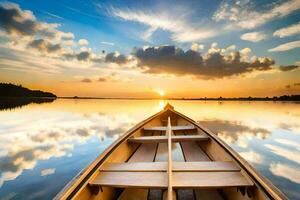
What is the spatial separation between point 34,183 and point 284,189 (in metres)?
6.09

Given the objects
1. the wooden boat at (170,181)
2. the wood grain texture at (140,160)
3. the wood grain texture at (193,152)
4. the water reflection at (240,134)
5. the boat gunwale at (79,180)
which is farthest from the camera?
the water reflection at (240,134)

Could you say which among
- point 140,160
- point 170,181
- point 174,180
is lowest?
point 140,160

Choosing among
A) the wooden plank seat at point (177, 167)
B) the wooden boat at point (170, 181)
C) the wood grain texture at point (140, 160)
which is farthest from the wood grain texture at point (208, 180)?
the wood grain texture at point (140, 160)

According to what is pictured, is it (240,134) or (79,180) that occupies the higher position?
(79,180)

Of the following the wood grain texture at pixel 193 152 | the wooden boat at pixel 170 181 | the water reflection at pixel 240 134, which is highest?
the wooden boat at pixel 170 181

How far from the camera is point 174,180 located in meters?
2.99

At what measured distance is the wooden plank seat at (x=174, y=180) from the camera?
9.34 feet

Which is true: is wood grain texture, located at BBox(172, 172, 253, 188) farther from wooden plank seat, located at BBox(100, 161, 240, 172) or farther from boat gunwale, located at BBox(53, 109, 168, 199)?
Result: boat gunwale, located at BBox(53, 109, 168, 199)

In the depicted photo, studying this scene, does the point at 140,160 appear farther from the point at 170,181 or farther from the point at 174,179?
the point at 170,181

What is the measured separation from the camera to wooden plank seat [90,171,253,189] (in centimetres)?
285

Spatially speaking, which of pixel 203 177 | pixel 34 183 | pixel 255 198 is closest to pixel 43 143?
pixel 34 183

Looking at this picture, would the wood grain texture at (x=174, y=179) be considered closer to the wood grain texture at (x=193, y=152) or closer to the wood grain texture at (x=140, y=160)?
the wood grain texture at (x=140, y=160)

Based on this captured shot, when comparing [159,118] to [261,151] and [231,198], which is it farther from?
[231,198]

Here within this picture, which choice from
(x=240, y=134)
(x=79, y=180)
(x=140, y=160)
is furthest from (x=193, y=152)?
(x=240, y=134)
